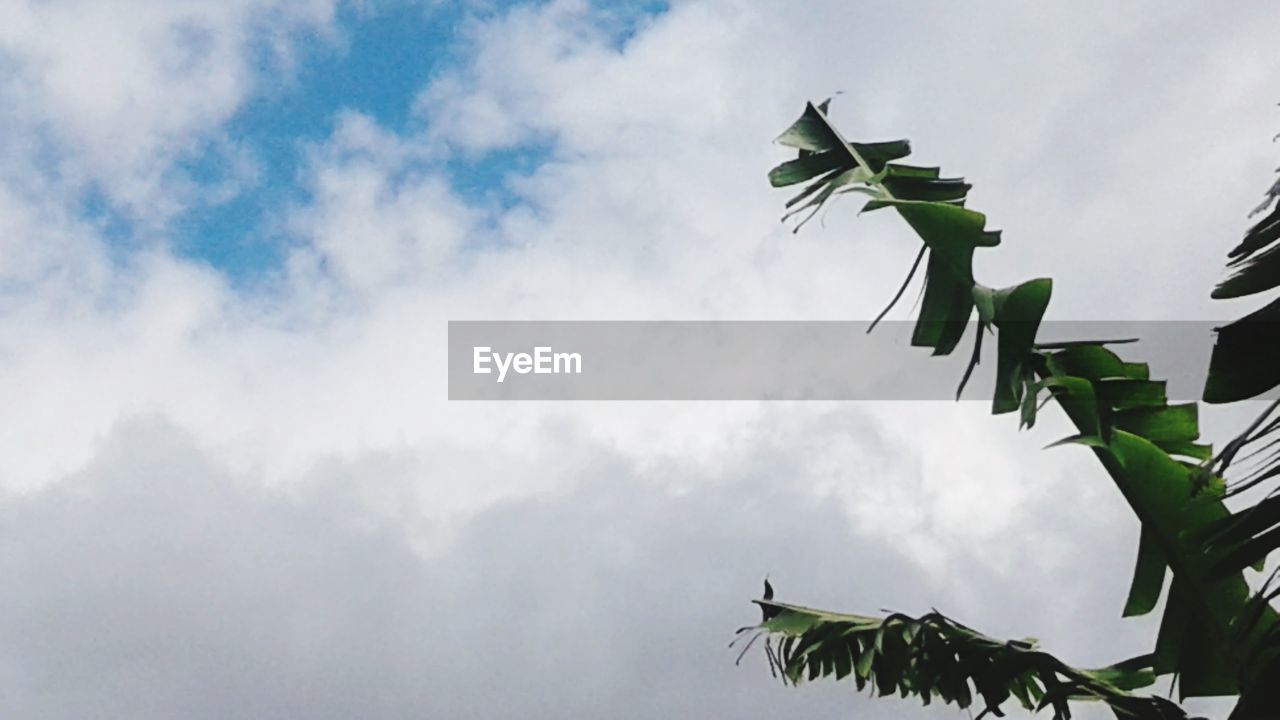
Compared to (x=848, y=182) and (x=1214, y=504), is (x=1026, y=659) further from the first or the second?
(x=848, y=182)

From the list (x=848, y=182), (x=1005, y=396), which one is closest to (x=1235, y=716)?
(x=1005, y=396)

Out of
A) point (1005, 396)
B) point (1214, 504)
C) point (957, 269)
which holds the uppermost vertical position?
point (957, 269)

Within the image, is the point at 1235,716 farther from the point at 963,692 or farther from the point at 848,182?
the point at 848,182

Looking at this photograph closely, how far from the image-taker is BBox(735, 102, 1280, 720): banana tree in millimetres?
3814

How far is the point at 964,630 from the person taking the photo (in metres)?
5.22

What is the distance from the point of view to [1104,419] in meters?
4.30

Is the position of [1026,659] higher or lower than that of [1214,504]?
lower

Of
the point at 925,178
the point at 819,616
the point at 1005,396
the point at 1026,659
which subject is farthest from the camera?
the point at 819,616

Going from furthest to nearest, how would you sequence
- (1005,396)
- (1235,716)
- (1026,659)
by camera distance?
(1026,659) → (1005,396) → (1235,716)

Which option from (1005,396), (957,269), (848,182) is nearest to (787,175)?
(848,182)

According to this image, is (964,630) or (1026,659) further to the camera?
(964,630)

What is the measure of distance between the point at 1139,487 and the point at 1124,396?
0.42 meters

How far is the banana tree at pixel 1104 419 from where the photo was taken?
3.81 m

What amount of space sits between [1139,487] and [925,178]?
5.51 ft
